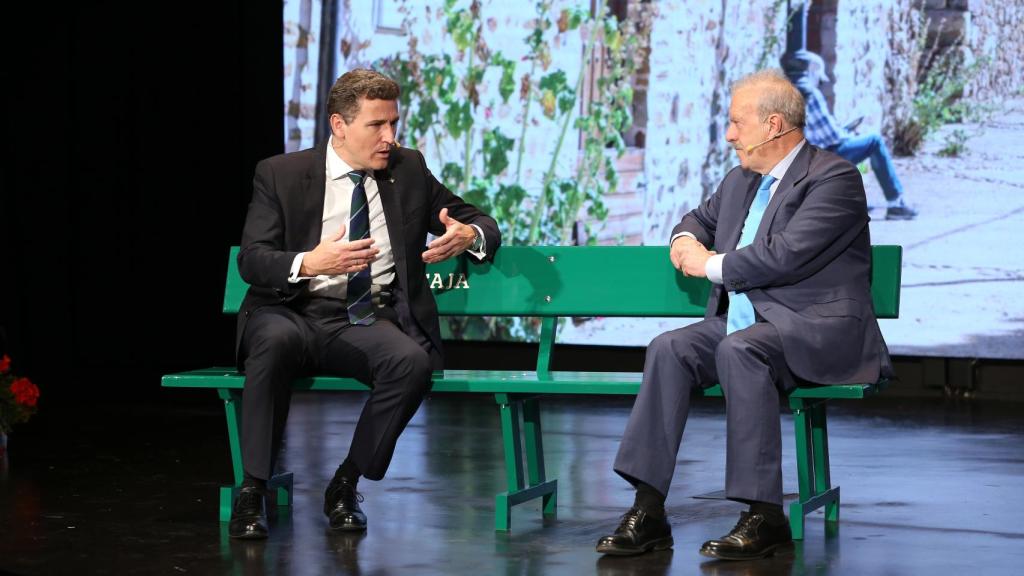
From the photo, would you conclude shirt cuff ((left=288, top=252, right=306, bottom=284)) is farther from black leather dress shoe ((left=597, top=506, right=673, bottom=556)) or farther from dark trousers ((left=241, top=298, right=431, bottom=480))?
black leather dress shoe ((left=597, top=506, right=673, bottom=556))

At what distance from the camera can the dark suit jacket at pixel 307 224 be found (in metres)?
3.85

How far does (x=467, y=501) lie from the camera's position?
4.08 metres

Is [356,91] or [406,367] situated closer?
[406,367]

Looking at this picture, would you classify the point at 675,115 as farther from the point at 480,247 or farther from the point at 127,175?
the point at 480,247

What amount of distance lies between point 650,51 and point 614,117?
1.19ft

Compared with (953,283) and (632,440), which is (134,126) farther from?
(632,440)

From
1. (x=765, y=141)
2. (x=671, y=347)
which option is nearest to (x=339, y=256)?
(x=671, y=347)

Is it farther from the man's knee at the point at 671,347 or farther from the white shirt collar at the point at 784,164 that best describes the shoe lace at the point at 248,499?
the white shirt collar at the point at 784,164

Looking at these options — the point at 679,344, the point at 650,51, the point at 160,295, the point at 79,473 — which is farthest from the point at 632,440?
the point at 160,295

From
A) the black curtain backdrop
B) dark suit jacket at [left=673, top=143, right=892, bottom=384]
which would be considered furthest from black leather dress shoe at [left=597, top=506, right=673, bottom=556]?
the black curtain backdrop

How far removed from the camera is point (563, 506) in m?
A: 4.02

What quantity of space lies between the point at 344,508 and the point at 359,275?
0.63m

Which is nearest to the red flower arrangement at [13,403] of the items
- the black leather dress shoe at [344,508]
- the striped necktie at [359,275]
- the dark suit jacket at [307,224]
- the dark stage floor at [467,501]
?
the dark stage floor at [467,501]

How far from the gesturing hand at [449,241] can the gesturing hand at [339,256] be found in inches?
10.4
